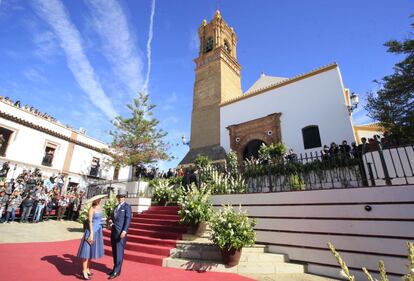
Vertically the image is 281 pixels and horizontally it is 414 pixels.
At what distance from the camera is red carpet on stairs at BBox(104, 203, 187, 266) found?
5.98 metres

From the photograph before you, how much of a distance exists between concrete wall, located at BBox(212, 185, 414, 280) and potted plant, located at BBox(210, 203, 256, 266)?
119 centimetres

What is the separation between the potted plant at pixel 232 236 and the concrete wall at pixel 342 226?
1192 millimetres

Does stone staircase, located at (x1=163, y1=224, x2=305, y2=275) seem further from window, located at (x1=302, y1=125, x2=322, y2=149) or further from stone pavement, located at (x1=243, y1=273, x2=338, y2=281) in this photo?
window, located at (x1=302, y1=125, x2=322, y2=149)

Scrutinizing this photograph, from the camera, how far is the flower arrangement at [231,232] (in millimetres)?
5062

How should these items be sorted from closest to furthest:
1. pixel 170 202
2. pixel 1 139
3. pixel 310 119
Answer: pixel 170 202, pixel 310 119, pixel 1 139

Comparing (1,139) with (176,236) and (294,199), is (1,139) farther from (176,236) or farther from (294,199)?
(294,199)

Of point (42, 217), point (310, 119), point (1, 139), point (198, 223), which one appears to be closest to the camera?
point (198, 223)

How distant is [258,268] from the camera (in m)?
5.13

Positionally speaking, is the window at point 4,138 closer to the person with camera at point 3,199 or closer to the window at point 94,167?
the window at point 94,167

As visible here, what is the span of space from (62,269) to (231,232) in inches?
150

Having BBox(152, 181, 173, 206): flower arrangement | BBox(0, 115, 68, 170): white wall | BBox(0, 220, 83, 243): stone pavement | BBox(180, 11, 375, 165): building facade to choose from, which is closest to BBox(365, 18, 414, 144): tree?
BBox(180, 11, 375, 165): building facade

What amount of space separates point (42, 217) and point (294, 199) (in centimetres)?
1206

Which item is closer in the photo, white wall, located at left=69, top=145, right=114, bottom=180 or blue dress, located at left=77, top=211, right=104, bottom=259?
blue dress, located at left=77, top=211, right=104, bottom=259

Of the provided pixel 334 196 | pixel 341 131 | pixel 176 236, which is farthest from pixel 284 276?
pixel 341 131
